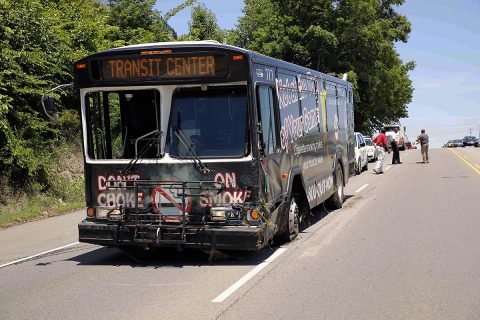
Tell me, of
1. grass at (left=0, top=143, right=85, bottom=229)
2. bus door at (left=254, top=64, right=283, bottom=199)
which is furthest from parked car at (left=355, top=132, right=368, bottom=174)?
bus door at (left=254, top=64, right=283, bottom=199)

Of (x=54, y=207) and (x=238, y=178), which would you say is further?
(x=54, y=207)

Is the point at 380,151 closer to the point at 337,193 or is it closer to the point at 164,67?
the point at 337,193

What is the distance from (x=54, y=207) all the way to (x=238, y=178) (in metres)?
9.42

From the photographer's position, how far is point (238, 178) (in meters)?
7.50

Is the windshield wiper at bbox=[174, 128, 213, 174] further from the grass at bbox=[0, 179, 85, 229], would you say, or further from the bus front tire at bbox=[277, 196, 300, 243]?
the grass at bbox=[0, 179, 85, 229]

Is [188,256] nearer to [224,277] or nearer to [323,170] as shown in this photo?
[224,277]

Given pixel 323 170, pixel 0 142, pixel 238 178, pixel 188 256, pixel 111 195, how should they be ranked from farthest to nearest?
pixel 0 142 < pixel 323 170 < pixel 188 256 < pixel 111 195 < pixel 238 178

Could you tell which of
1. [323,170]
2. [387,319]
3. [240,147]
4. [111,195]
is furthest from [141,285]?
[323,170]

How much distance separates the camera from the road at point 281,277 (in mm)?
5797

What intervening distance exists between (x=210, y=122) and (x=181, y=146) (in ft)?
1.71

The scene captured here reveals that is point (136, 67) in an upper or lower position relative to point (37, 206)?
upper

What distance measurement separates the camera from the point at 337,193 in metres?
13.5

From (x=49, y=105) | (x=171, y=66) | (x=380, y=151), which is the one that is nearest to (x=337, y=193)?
(x=171, y=66)

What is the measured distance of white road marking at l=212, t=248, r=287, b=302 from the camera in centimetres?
627
